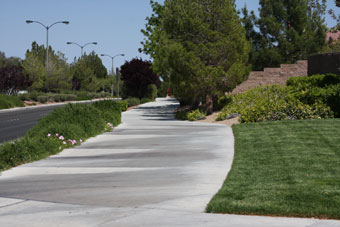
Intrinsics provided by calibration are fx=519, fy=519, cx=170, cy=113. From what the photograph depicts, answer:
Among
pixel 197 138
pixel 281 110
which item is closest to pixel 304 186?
pixel 197 138

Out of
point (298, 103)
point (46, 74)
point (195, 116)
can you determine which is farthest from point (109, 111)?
point (46, 74)

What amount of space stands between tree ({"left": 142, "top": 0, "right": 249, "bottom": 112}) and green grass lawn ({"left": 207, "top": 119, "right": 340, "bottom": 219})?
11027mm

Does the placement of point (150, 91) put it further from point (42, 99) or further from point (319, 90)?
point (319, 90)

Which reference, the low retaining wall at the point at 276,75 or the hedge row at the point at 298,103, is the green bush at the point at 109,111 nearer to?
the hedge row at the point at 298,103

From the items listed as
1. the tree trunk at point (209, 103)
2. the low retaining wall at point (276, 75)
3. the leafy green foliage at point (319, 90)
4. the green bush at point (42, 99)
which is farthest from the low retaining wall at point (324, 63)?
the green bush at point (42, 99)

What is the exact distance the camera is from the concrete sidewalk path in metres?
7.10

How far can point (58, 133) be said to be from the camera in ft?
54.7

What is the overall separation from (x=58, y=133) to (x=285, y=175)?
874 centimetres

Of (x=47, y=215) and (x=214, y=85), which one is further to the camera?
(x=214, y=85)

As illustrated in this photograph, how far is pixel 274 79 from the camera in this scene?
1372 inches

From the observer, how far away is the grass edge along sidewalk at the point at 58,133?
13148 millimetres

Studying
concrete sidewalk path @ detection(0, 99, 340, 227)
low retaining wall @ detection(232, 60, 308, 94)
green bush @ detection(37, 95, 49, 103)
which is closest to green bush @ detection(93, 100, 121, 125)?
concrete sidewalk path @ detection(0, 99, 340, 227)

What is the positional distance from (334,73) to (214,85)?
6.50m

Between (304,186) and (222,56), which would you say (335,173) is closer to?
(304,186)
